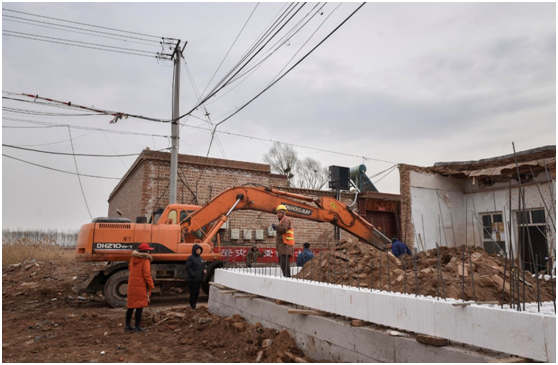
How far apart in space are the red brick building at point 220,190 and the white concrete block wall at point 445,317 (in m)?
12.4

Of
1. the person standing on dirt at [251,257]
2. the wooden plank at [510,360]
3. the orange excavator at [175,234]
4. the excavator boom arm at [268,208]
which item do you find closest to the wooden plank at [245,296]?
the person standing on dirt at [251,257]

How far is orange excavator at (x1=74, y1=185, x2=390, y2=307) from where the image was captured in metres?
11.2

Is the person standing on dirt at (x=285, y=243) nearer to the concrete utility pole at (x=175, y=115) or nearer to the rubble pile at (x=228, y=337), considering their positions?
the rubble pile at (x=228, y=337)

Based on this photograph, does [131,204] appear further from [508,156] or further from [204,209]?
[508,156]

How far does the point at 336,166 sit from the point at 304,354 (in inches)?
638

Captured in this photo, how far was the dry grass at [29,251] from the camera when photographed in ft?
65.6

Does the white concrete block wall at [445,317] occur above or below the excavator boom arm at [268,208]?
below

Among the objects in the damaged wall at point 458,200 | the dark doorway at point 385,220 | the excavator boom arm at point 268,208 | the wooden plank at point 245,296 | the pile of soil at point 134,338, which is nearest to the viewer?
the pile of soil at point 134,338

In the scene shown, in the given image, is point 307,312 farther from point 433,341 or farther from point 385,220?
point 385,220

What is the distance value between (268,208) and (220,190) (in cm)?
815

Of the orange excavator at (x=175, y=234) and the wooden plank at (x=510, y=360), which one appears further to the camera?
the orange excavator at (x=175, y=234)

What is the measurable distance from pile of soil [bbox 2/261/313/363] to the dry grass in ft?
31.3

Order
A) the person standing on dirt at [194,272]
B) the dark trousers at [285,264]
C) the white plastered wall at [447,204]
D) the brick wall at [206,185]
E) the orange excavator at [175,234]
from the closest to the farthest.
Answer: the dark trousers at [285,264]
the person standing on dirt at [194,272]
the orange excavator at [175,234]
the white plastered wall at [447,204]
the brick wall at [206,185]

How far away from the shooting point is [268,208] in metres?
12.2
